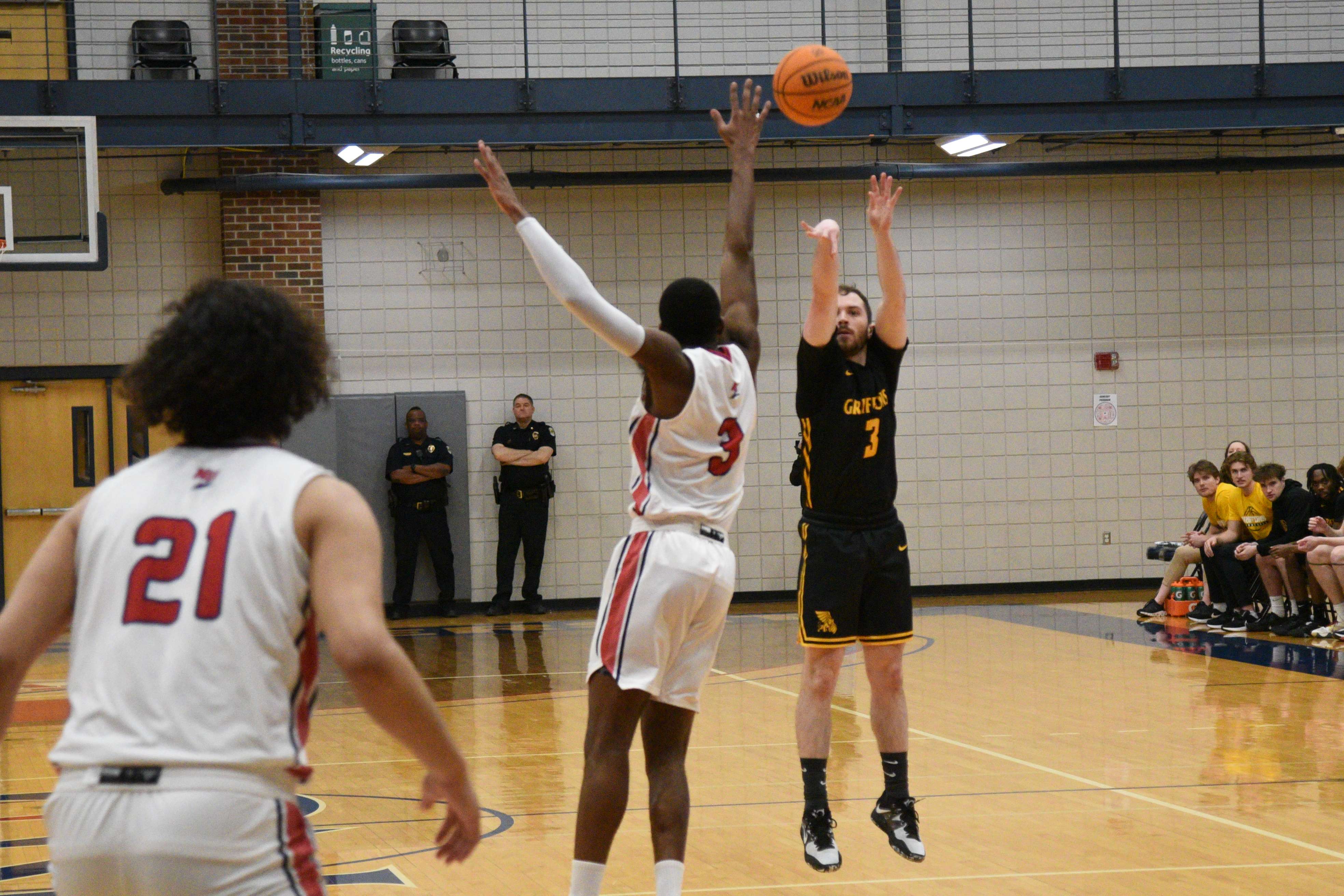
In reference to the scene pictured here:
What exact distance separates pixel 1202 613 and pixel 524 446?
231 inches

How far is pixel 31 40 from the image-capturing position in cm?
1289

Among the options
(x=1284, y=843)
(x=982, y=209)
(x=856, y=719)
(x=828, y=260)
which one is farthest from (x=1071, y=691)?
(x=982, y=209)

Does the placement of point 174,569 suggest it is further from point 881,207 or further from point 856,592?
point 881,207

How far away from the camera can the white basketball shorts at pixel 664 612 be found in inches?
143

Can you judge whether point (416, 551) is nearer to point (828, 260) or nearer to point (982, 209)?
point (982, 209)

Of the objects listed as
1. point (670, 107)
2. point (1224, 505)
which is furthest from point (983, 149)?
point (1224, 505)

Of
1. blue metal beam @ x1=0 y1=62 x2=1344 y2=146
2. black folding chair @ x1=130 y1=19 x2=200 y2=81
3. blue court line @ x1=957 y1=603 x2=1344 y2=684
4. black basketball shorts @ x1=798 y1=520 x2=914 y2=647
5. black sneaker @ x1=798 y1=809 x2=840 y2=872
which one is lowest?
blue court line @ x1=957 y1=603 x2=1344 y2=684

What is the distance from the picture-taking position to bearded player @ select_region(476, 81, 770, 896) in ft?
11.9

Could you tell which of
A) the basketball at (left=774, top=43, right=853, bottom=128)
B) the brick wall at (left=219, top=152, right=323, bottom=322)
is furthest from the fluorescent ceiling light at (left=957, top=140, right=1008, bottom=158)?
the basketball at (left=774, top=43, right=853, bottom=128)

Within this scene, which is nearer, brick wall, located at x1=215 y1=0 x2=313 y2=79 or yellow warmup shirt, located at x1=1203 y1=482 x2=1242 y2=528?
yellow warmup shirt, located at x1=1203 y1=482 x2=1242 y2=528


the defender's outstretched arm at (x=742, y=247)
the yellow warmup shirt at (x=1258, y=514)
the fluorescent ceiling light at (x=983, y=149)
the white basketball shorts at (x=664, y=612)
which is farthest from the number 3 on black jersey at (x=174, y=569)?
the fluorescent ceiling light at (x=983, y=149)

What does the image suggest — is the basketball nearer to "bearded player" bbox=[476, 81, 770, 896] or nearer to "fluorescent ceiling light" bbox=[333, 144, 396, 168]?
"bearded player" bbox=[476, 81, 770, 896]

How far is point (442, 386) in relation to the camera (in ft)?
44.2

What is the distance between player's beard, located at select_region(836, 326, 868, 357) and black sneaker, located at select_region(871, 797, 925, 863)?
1.41 meters
